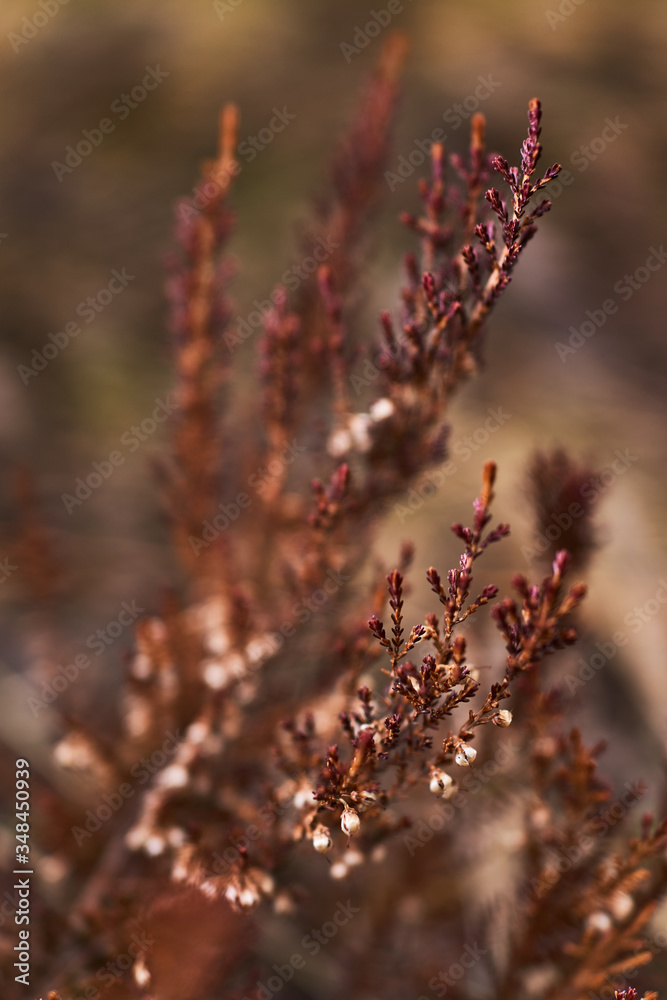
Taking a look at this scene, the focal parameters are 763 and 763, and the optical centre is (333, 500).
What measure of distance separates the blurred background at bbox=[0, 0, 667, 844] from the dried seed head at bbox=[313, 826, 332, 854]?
1.59 m

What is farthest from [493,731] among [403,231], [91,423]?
[403,231]

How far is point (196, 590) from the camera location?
78.8 inches

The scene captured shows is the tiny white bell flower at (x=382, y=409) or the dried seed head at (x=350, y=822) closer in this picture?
the dried seed head at (x=350, y=822)

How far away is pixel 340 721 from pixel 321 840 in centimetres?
17

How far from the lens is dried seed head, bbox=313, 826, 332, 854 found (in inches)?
38.9

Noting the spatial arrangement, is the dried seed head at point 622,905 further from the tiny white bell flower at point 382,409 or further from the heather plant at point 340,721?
the tiny white bell flower at point 382,409

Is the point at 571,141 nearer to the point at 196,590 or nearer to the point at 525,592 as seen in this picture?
the point at 196,590

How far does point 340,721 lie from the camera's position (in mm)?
1106

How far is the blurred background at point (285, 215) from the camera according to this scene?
2.73m

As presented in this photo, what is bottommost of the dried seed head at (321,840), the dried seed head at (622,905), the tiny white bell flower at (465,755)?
the dried seed head at (321,840)

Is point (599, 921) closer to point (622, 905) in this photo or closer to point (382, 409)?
point (622, 905)

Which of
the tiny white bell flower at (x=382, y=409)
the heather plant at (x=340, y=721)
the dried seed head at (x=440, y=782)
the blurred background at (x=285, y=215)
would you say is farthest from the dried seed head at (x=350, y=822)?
the blurred background at (x=285, y=215)

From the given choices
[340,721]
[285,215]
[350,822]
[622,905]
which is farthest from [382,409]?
[285,215]

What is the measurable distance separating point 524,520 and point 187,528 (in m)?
1.23
